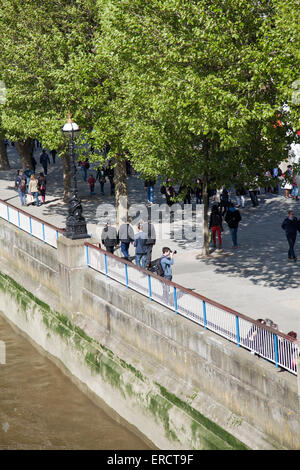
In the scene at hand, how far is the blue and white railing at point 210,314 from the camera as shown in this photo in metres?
11.5

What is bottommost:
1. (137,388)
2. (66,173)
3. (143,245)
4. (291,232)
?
(137,388)

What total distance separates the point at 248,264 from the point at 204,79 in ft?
20.8

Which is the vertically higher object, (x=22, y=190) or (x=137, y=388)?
(x=22, y=190)

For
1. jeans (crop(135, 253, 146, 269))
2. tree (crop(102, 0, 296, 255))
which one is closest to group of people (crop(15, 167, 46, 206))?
tree (crop(102, 0, 296, 255))

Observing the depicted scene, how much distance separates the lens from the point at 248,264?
20.5m

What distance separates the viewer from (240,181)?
67.7 ft

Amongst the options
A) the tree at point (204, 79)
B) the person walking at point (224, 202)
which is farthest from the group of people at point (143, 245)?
the person walking at point (224, 202)

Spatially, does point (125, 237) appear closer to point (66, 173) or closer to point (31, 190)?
point (66, 173)

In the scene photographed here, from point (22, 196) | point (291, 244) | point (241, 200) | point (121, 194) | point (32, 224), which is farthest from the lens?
point (22, 196)

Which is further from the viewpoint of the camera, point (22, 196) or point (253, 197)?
point (22, 196)

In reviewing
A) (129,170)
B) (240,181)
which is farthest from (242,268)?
(129,170)

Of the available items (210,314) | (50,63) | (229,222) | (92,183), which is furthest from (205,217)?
(92,183)

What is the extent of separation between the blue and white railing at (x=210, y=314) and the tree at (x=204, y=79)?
141 inches
